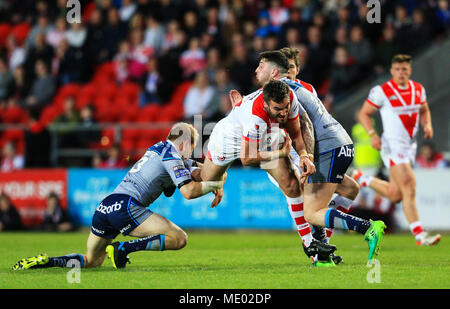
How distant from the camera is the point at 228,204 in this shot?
51.3 feet

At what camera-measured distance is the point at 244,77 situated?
17.0 meters

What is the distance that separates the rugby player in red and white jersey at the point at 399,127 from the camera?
37.0ft

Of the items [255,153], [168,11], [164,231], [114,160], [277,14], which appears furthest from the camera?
[168,11]

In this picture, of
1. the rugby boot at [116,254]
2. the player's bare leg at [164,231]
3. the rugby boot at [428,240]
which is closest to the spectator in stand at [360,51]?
the rugby boot at [428,240]

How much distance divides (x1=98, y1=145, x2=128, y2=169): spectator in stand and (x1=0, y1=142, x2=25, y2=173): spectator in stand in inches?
90.6

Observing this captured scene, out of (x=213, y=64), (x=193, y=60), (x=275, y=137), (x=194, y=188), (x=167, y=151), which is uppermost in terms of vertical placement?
(x=193, y=60)

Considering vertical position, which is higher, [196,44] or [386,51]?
[196,44]

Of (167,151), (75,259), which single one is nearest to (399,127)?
(167,151)

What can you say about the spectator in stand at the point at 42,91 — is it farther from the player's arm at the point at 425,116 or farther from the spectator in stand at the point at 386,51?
the player's arm at the point at 425,116

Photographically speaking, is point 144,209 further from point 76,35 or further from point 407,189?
point 76,35

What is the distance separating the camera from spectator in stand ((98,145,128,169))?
16461mm

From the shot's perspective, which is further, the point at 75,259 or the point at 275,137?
the point at 75,259

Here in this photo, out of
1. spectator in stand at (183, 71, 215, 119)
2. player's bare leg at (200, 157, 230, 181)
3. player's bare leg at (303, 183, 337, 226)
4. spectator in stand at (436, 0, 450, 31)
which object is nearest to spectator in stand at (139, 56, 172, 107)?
spectator in stand at (183, 71, 215, 119)

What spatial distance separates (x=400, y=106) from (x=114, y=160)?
6939 mm
